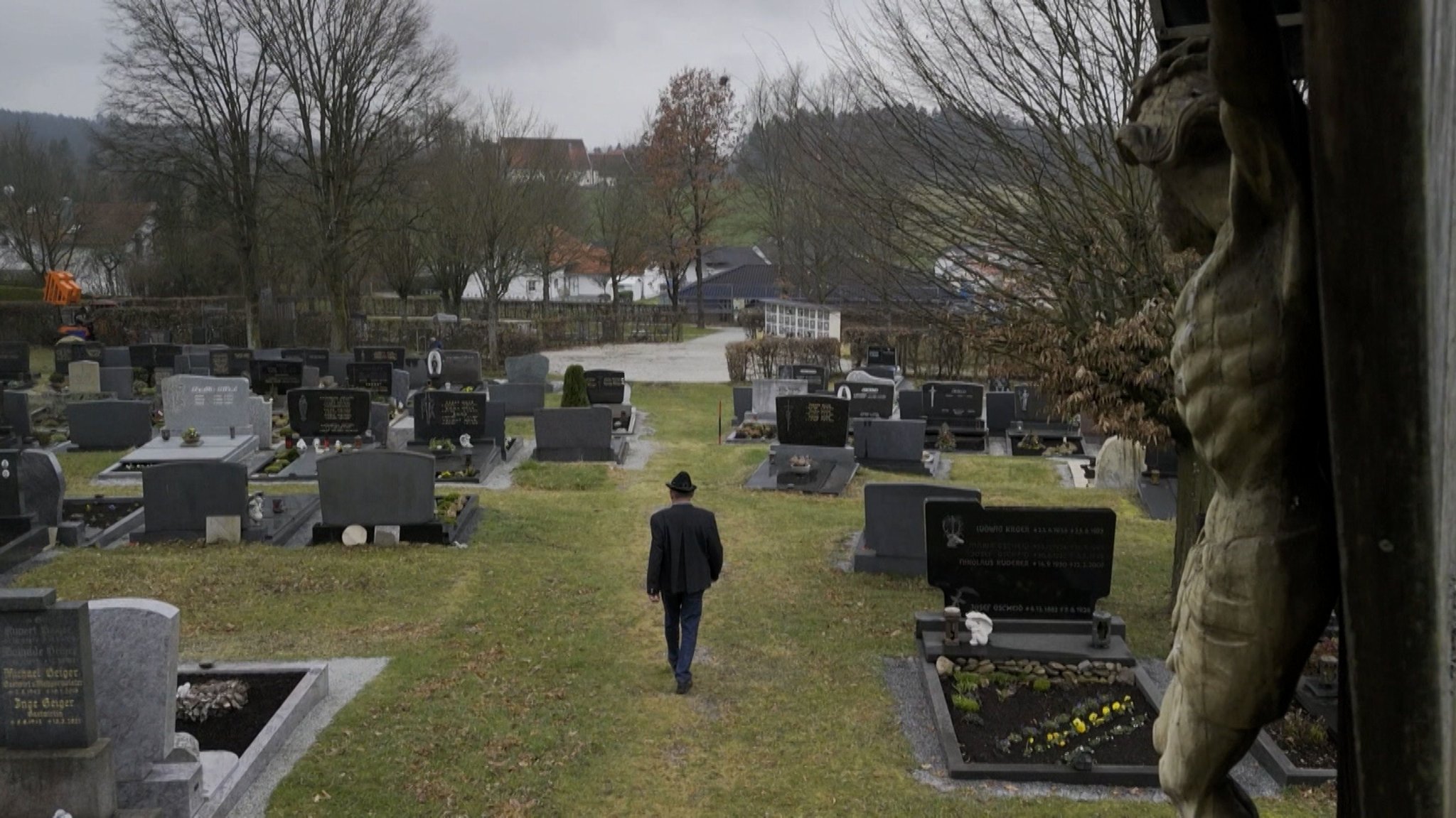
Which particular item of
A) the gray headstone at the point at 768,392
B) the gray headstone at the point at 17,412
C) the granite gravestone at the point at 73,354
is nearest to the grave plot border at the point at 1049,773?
the gray headstone at the point at 768,392

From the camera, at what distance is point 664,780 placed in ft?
25.3

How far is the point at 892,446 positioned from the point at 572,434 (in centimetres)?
616

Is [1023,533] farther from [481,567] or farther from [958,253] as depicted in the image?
[481,567]

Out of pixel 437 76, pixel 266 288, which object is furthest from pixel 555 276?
pixel 437 76

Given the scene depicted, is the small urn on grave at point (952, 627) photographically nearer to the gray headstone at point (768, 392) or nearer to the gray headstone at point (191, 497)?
the gray headstone at point (191, 497)

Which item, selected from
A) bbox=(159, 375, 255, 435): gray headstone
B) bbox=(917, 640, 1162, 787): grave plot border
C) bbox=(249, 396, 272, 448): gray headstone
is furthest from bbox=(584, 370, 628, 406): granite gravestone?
bbox=(917, 640, 1162, 787): grave plot border

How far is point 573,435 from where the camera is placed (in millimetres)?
21078

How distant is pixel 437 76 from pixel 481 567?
31.4 m

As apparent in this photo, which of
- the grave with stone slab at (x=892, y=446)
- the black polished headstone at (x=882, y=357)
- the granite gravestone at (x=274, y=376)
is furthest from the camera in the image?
the black polished headstone at (x=882, y=357)

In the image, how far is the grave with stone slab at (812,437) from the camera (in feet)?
63.8

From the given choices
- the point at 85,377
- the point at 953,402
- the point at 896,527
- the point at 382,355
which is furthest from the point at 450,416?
the point at 382,355

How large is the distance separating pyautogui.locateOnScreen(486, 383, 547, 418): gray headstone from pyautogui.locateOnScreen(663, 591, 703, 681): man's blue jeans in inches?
688

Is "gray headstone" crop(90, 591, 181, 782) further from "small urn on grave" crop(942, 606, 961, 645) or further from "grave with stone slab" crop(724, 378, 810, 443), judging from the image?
"grave with stone slab" crop(724, 378, 810, 443)

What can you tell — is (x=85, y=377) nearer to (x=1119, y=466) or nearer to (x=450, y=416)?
(x=450, y=416)
